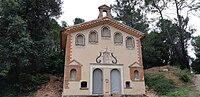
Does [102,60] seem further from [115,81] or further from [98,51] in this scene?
[115,81]

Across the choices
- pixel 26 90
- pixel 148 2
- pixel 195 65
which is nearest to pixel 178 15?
pixel 148 2

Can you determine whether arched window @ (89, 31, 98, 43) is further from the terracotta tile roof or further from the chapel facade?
the terracotta tile roof

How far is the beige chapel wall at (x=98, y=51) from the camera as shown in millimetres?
20130

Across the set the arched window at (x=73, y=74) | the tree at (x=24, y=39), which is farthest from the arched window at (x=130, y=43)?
the tree at (x=24, y=39)

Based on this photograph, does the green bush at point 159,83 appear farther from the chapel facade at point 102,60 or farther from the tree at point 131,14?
the tree at point 131,14

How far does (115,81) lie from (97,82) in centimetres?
160

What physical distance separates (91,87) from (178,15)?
1747 centimetres

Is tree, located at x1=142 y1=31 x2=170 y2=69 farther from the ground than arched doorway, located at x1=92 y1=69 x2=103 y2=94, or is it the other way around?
tree, located at x1=142 y1=31 x2=170 y2=69

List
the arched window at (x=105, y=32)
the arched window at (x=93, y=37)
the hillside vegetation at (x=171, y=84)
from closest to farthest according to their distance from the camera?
1. the hillside vegetation at (x=171, y=84)
2. the arched window at (x=93, y=37)
3. the arched window at (x=105, y=32)

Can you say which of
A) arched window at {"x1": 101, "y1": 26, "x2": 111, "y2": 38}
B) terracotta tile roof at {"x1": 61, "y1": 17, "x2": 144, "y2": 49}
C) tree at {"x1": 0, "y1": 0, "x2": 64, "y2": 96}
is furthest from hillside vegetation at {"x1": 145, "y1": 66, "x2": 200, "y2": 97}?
tree at {"x1": 0, "y1": 0, "x2": 64, "y2": 96}

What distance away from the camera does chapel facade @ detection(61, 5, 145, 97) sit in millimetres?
19734

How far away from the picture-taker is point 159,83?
22.0 metres

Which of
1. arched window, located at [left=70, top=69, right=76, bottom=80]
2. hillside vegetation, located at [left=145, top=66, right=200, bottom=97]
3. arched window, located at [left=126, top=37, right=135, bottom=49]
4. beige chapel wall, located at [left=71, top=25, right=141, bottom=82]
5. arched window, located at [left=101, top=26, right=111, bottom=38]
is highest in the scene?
arched window, located at [left=101, top=26, right=111, bottom=38]

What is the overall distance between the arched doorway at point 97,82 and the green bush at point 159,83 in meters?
5.11
